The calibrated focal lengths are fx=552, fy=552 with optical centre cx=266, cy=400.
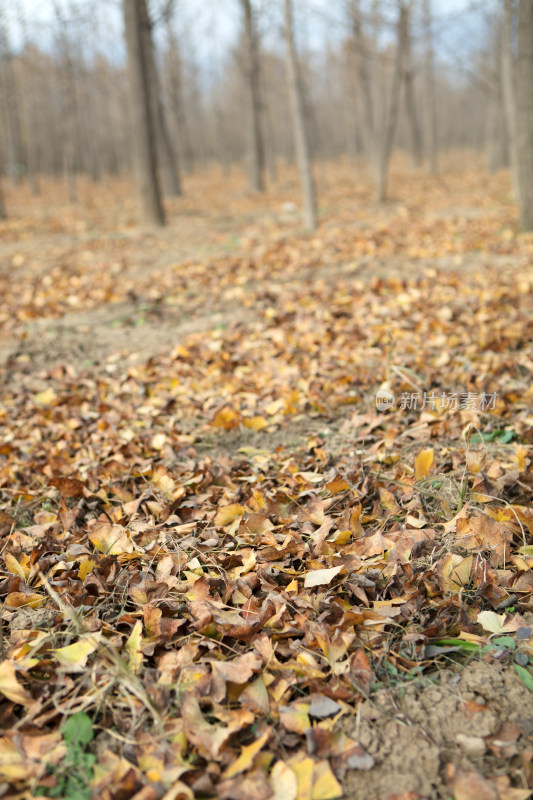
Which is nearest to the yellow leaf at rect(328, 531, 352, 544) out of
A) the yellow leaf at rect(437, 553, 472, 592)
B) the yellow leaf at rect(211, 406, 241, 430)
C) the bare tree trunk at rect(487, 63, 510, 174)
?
the yellow leaf at rect(437, 553, 472, 592)

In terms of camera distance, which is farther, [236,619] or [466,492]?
[466,492]

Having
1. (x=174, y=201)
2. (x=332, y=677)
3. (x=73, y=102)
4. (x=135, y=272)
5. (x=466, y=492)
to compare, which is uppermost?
(x=73, y=102)

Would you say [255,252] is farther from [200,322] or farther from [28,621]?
[28,621]

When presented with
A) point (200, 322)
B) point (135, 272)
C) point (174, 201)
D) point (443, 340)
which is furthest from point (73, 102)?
point (443, 340)

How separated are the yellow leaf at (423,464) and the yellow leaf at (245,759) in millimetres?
1323

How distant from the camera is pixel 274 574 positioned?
1.97m

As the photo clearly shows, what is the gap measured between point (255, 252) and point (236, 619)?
21.8 feet

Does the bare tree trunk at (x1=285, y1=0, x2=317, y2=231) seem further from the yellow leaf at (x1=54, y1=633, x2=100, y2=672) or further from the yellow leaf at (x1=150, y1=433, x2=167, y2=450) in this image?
the yellow leaf at (x1=54, y1=633, x2=100, y2=672)

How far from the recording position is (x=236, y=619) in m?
1.73

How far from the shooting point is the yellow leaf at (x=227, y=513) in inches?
89.8

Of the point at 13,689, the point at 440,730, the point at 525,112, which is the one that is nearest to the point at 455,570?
the point at 440,730

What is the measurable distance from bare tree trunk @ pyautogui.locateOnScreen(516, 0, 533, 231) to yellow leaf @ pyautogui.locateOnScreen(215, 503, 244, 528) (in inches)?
275

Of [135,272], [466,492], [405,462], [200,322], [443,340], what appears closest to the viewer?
[466,492]

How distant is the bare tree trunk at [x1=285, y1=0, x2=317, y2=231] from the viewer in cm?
791
